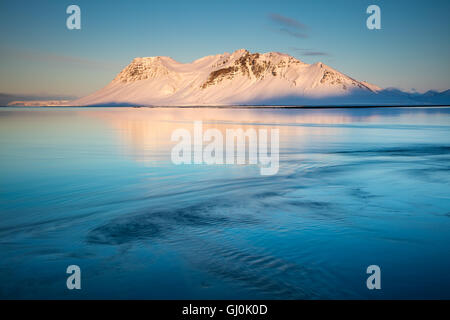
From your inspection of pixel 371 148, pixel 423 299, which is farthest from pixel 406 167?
pixel 423 299

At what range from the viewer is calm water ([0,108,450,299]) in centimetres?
443

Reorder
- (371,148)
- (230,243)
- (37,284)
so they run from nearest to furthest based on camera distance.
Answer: (37,284) < (230,243) < (371,148)

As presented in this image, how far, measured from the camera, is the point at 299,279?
450 cm

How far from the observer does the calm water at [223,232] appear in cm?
443

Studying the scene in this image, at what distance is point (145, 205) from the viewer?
7.63m

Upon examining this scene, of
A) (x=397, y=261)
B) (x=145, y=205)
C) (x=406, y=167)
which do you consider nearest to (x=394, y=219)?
(x=397, y=261)

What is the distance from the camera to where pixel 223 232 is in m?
6.02

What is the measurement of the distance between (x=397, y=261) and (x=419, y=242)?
902mm

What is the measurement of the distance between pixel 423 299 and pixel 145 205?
5.06 metres
